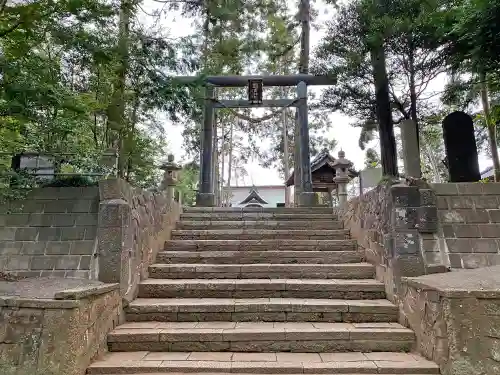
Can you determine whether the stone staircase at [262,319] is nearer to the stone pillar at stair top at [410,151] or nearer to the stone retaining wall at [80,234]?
the stone retaining wall at [80,234]

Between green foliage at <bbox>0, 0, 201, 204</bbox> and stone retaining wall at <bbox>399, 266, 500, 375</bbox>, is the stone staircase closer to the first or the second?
stone retaining wall at <bbox>399, 266, 500, 375</bbox>

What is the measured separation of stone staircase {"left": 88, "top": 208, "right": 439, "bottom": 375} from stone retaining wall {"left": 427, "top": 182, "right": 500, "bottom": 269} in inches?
31.6

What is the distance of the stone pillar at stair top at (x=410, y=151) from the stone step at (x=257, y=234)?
150 cm

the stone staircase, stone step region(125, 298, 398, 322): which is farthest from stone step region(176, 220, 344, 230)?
stone step region(125, 298, 398, 322)

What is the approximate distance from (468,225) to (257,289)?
2.35 m

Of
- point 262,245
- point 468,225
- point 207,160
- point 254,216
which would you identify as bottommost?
point 262,245

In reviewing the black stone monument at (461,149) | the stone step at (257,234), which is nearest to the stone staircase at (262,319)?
the stone step at (257,234)

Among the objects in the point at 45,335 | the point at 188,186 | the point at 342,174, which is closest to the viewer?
the point at 45,335

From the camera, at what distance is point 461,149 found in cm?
419

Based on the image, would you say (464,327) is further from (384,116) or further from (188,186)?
(188,186)

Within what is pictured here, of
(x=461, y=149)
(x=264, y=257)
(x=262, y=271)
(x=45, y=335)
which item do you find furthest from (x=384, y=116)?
(x=45, y=335)

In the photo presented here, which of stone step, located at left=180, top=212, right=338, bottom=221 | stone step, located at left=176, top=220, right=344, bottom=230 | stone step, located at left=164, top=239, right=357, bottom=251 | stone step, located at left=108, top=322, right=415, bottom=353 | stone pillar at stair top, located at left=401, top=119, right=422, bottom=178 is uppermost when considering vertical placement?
stone pillar at stair top, located at left=401, top=119, right=422, bottom=178

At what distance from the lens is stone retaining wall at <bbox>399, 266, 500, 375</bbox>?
7.50 feet

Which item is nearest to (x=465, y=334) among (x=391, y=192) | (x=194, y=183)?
(x=391, y=192)
